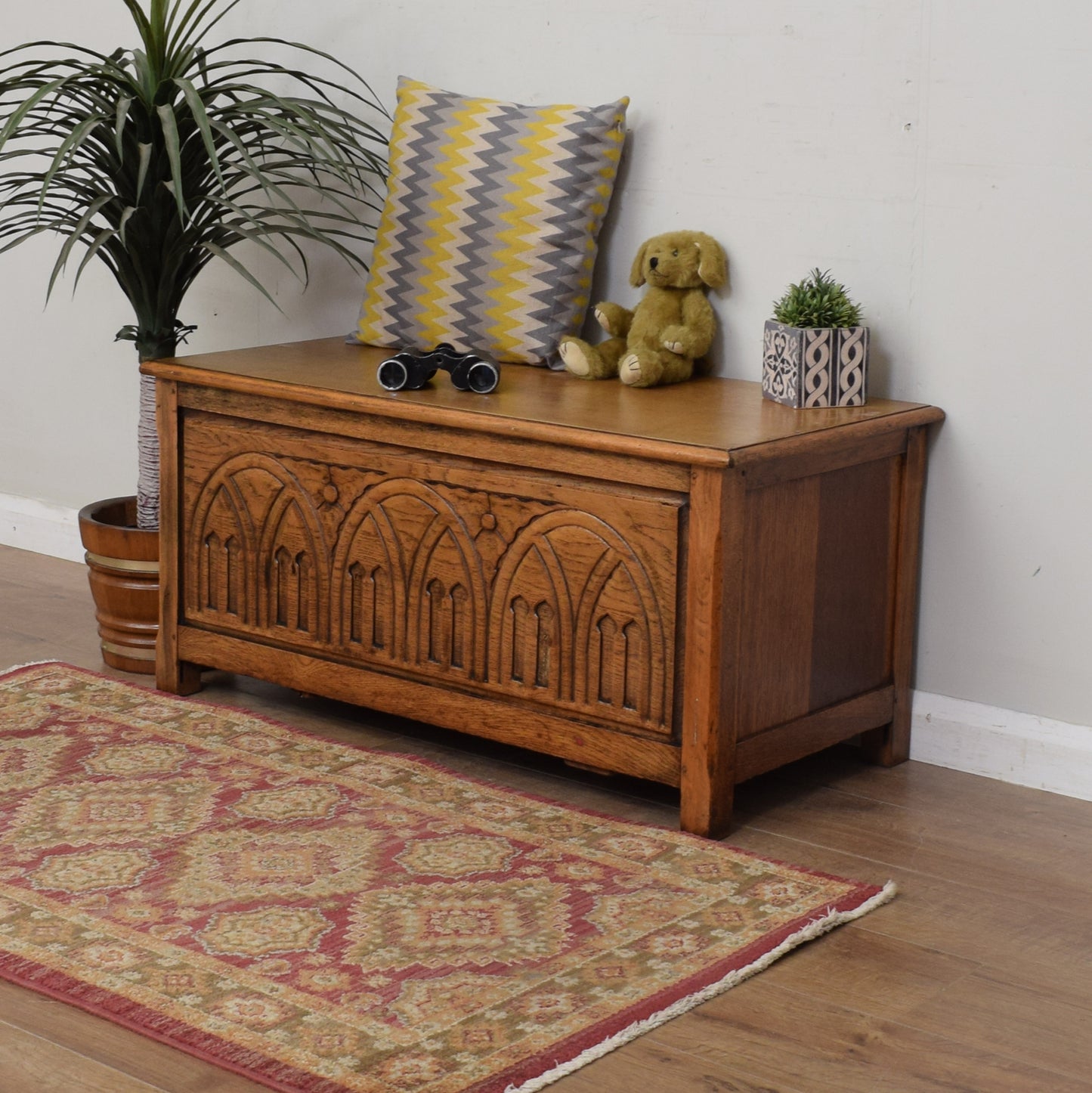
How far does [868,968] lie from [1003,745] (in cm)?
81

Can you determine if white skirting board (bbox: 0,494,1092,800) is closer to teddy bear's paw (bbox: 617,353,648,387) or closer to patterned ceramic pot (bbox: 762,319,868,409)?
patterned ceramic pot (bbox: 762,319,868,409)

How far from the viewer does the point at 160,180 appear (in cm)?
307

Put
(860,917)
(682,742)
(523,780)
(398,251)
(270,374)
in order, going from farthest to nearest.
A: (398,251) < (270,374) < (523,780) < (682,742) < (860,917)

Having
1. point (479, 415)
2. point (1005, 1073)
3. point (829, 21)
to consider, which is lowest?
point (1005, 1073)

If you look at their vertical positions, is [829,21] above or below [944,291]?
above

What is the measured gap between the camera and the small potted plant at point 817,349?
262cm

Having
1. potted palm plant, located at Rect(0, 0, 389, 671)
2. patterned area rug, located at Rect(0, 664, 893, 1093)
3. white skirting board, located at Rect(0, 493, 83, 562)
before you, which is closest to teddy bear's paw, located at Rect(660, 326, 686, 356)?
potted palm plant, located at Rect(0, 0, 389, 671)

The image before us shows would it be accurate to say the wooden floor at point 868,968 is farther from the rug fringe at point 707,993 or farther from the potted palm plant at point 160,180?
the potted palm plant at point 160,180

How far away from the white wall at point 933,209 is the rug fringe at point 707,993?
26.0 inches

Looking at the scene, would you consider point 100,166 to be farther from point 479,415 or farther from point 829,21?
point 829,21

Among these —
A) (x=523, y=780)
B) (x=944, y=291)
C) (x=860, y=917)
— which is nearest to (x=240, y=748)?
(x=523, y=780)

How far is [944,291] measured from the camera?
2736mm

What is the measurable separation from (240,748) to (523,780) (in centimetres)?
50

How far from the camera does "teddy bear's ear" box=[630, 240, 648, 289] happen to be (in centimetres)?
294
